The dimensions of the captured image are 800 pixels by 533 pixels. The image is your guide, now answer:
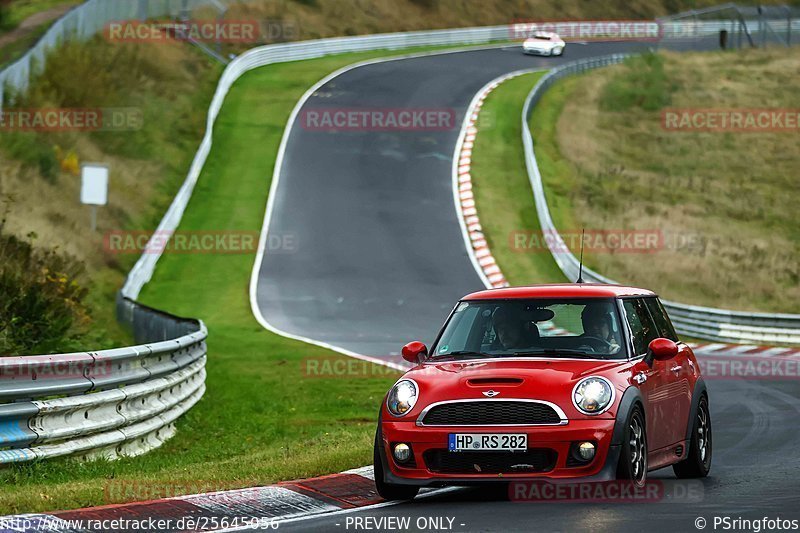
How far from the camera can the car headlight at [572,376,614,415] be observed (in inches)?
361

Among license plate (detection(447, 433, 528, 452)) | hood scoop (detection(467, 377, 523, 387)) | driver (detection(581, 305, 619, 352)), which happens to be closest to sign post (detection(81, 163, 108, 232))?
driver (detection(581, 305, 619, 352))

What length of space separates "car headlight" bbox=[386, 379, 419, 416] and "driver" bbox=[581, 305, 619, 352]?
151cm

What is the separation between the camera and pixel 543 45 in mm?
67125

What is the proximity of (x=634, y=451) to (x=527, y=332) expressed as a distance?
4.29 feet

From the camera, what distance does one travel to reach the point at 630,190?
46031 millimetres

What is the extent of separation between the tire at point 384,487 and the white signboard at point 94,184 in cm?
2136

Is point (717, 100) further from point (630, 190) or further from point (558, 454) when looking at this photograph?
point (558, 454)

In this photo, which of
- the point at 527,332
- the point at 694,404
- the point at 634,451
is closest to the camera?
the point at 634,451

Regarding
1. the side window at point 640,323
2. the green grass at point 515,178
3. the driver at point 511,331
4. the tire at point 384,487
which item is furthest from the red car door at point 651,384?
the green grass at point 515,178
